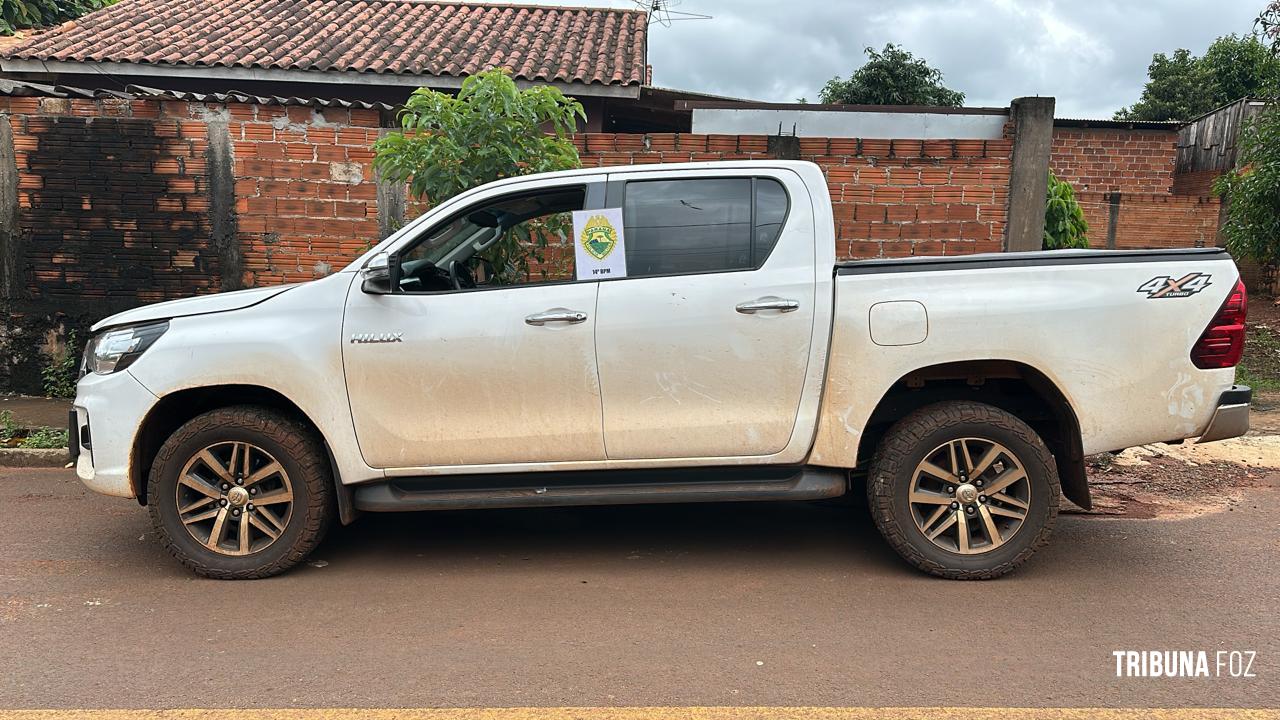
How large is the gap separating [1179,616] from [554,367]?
2940 millimetres

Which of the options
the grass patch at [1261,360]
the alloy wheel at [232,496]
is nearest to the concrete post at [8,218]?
the alloy wheel at [232,496]

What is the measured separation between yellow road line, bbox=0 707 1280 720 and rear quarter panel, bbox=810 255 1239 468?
1468 mm

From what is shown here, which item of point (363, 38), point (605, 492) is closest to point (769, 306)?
point (605, 492)

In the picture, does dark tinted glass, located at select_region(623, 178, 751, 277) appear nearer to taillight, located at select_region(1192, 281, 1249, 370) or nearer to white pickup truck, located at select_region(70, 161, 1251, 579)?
white pickup truck, located at select_region(70, 161, 1251, 579)

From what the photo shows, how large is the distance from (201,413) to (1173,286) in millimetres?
4721

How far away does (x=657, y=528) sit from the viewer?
17.0 feet

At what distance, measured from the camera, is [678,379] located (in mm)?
4270

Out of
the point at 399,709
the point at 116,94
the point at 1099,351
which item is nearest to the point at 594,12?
the point at 116,94

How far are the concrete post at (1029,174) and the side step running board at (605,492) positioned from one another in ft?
14.9

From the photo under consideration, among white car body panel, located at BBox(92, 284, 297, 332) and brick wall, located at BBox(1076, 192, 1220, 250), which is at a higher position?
brick wall, located at BBox(1076, 192, 1220, 250)

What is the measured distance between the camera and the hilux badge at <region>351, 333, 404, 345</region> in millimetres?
4277

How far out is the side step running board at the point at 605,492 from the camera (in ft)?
14.3

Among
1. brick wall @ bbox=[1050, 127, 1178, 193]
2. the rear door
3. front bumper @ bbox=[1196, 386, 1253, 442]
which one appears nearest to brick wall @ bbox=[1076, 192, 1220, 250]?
brick wall @ bbox=[1050, 127, 1178, 193]

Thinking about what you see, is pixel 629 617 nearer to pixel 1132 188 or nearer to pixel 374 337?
pixel 374 337
